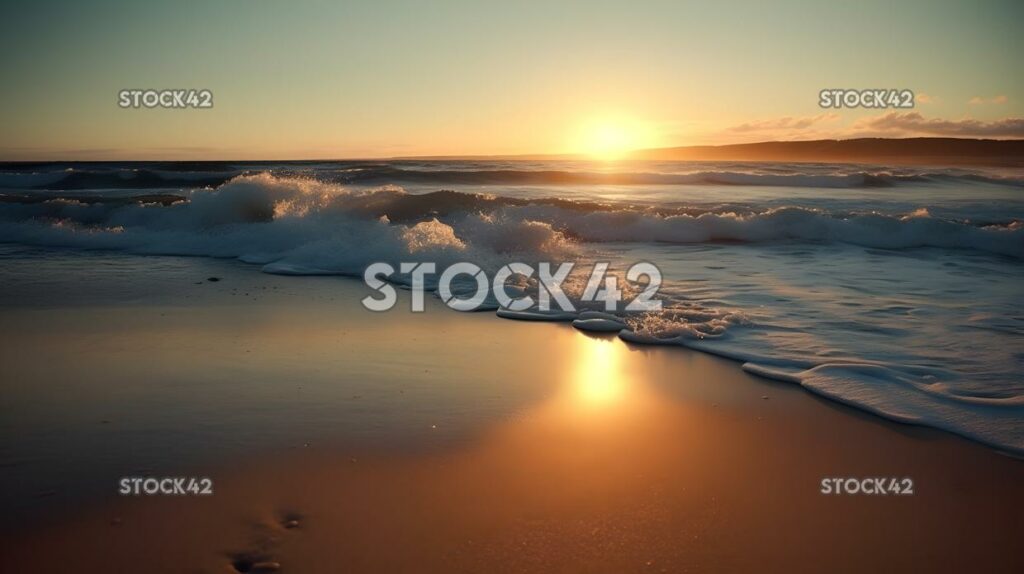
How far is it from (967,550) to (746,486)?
0.87 metres

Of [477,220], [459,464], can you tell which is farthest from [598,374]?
[477,220]

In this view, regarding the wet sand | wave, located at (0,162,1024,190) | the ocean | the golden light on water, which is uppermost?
wave, located at (0,162,1024,190)

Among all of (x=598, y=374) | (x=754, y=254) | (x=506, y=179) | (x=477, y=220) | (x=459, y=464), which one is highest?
(x=506, y=179)

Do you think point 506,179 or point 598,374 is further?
point 506,179

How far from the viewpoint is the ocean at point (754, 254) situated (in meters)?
4.90

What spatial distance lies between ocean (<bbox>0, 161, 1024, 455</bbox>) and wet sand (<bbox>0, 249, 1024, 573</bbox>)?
0.56 m

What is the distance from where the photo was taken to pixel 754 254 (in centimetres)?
1119

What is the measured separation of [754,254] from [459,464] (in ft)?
28.8

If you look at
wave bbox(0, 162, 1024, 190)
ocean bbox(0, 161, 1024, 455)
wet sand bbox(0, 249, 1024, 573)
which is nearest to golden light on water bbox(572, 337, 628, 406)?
wet sand bbox(0, 249, 1024, 573)

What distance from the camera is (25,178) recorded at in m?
27.6

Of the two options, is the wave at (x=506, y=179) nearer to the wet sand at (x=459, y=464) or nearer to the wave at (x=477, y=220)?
the wave at (x=477, y=220)

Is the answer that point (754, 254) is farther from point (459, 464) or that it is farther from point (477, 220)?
point (459, 464)

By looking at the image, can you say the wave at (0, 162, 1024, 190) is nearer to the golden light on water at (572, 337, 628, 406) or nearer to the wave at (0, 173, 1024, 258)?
the wave at (0, 173, 1024, 258)

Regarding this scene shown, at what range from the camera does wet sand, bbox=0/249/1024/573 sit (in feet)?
9.04
